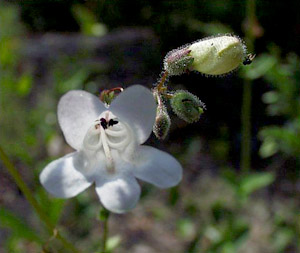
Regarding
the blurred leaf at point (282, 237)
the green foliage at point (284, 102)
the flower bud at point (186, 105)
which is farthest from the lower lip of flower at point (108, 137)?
the blurred leaf at point (282, 237)

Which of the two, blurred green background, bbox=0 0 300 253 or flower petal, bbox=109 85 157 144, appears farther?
blurred green background, bbox=0 0 300 253

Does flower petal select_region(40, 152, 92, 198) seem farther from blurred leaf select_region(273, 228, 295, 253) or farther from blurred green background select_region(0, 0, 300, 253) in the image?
blurred leaf select_region(273, 228, 295, 253)

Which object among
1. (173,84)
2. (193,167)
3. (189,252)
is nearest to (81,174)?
(189,252)

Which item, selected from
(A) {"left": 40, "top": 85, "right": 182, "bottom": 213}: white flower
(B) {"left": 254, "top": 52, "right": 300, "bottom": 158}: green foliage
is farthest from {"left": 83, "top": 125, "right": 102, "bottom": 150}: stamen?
(B) {"left": 254, "top": 52, "right": 300, "bottom": 158}: green foliage

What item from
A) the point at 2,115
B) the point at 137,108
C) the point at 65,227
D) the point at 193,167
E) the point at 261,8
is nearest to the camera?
the point at 137,108

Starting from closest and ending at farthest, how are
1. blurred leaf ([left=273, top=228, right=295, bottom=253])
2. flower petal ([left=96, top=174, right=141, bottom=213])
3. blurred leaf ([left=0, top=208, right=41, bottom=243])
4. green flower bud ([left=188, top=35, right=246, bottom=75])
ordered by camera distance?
flower petal ([left=96, top=174, right=141, bottom=213]), green flower bud ([left=188, top=35, right=246, bottom=75]), blurred leaf ([left=0, top=208, right=41, bottom=243]), blurred leaf ([left=273, top=228, right=295, bottom=253])

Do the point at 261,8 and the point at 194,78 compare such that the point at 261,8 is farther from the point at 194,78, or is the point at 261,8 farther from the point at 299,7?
the point at 194,78

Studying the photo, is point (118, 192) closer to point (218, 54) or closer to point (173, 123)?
point (218, 54)
